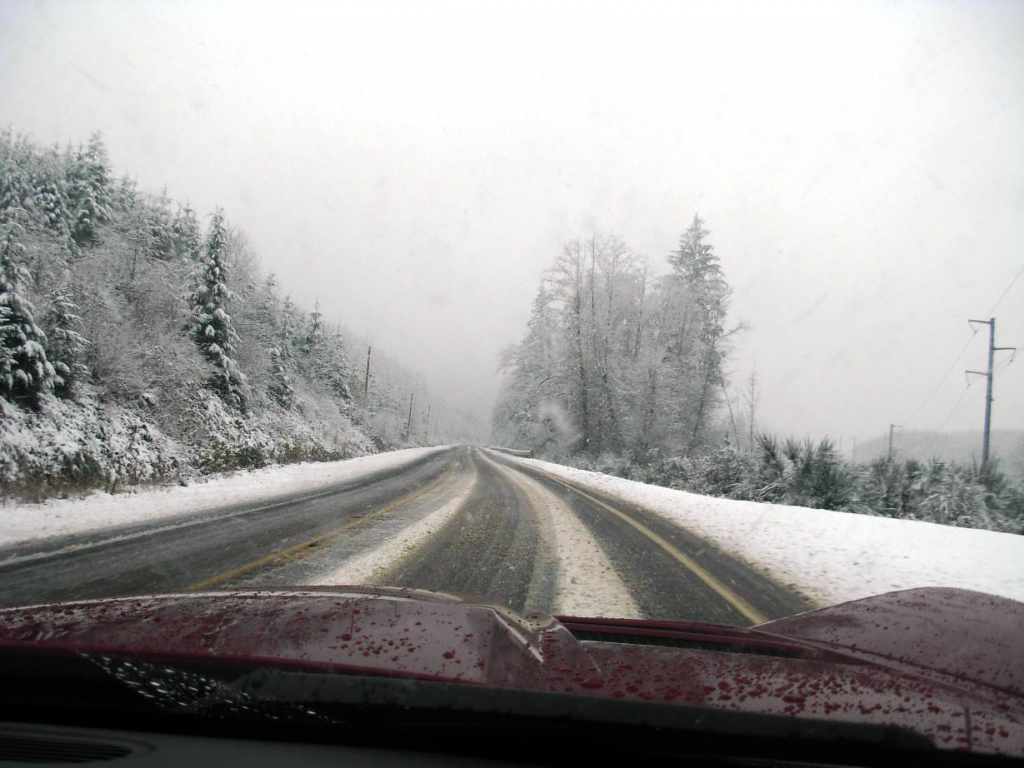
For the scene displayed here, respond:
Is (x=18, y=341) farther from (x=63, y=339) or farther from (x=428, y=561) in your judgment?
(x=428, y=561)

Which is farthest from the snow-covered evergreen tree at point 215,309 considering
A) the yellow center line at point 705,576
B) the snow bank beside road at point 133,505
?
the yellow center line at point 705,576

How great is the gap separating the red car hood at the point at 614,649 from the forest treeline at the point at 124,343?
31.1ft

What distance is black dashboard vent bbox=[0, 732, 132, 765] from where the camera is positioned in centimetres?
Answer: 126

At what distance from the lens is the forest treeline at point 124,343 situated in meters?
10.4

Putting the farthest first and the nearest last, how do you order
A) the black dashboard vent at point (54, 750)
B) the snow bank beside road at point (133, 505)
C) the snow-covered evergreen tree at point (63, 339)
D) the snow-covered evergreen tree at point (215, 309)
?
the snow-covered evergreen tree at point (215, 309)
the snow-covered evergreen tree at point (63, 339)
the snow bank beside road at point (133, 505)
the black dashboard vent at point (54, 750)

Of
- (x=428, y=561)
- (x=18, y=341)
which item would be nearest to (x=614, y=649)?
(x=428, y=561)

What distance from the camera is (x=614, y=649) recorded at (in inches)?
80.0

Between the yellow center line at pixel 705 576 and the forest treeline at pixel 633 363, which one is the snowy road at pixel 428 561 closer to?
the yellow center line at pixel 705 576

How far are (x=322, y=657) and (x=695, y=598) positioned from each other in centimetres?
384

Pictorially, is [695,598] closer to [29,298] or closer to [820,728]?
[820,728]

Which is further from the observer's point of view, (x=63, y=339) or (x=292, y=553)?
(x=63, y=339)

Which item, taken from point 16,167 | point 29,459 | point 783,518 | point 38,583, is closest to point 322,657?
point 38,583

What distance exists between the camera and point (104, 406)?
12.8m

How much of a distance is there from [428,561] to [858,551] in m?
5.28
